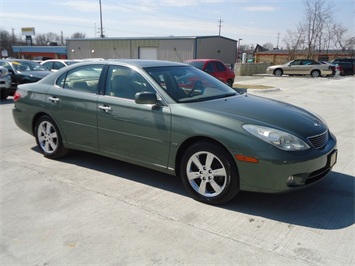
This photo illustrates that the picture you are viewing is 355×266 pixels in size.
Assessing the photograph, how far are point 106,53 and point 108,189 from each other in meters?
40.5

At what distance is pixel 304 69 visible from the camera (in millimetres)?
28922

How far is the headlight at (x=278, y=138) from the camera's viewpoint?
10.7ft

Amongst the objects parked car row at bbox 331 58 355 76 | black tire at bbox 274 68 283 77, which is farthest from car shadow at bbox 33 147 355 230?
parked car row at bbox 331 58 355 76

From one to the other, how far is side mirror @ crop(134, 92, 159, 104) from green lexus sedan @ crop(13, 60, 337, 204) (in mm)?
12

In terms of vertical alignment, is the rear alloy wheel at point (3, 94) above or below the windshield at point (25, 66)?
below

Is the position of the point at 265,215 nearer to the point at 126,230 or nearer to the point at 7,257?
the point at 126,230

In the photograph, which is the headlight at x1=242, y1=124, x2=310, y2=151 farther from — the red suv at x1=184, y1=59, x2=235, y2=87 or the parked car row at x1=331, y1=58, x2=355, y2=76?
the parked car row at x1=331, y1=58, x2=355, y2=76

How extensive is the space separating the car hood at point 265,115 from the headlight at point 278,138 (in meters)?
0.07

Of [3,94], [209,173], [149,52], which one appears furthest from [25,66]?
[149,52]

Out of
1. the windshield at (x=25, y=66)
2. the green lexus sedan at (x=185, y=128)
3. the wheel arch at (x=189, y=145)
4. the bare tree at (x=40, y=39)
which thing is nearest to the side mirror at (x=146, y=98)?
the green lexus sedan at (x=185, y=128)

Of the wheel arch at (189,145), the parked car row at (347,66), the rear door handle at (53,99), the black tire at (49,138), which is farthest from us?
the parked car row at (347,66)

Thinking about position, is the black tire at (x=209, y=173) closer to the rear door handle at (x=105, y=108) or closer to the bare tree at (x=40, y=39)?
the rear door handle at (x=105, y=108)

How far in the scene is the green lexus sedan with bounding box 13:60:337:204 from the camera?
130 inches

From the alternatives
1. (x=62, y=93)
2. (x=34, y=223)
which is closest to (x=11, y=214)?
(x=34, y=223)
